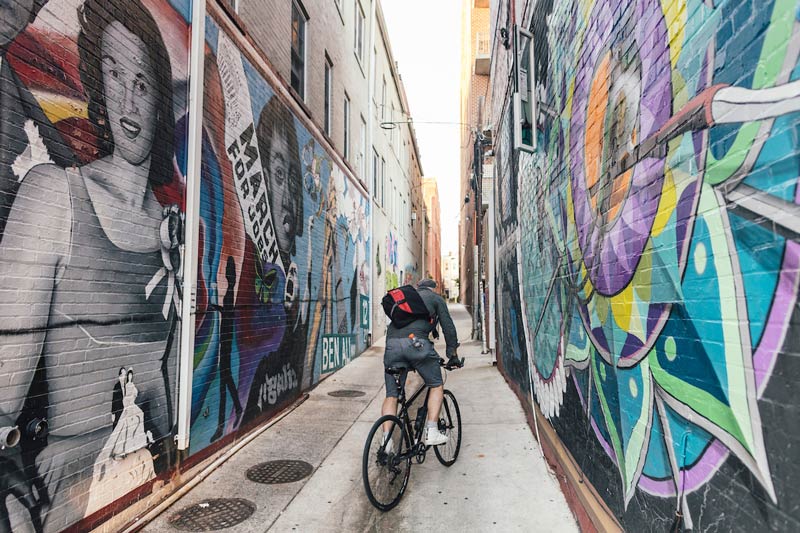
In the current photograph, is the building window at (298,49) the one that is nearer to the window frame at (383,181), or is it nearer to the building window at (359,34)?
the building window at (359,34)

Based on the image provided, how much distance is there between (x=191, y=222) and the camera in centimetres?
467

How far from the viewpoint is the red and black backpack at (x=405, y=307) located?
15.3 feet

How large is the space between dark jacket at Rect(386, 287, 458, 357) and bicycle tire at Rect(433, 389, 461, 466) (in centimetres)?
59

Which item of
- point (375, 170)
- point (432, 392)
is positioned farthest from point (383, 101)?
point (432, 392)

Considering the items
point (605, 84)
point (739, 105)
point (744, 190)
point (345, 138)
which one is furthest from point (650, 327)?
point (345, 138)

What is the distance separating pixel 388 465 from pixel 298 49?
765 cm

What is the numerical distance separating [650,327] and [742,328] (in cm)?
72

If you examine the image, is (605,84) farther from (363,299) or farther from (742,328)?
(363,299)

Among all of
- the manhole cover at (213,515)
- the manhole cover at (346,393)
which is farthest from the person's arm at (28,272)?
the manhole cover at (346,393)

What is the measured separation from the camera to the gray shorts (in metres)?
4.51

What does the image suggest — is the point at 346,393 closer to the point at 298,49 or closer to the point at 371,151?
the point at 298,49

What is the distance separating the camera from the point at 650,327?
2.48 m

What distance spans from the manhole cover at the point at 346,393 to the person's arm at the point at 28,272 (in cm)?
567

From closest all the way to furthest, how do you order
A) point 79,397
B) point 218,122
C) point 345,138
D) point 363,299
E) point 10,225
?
point 10,225 → point 79,397 → point 218,122 → point 345,138 → point 363,299
